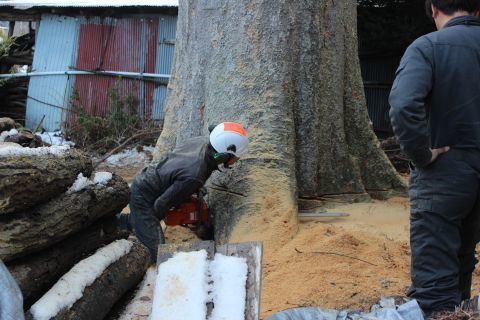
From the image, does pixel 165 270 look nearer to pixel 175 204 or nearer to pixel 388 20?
pixel 175 204

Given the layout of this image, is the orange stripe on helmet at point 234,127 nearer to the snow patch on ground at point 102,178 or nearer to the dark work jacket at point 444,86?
the snow patch on ground at point 102,178

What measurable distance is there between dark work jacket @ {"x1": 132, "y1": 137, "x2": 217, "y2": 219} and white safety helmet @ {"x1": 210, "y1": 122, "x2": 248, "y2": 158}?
0.51 ft

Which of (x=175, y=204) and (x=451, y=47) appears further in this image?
(x=175, y=204)

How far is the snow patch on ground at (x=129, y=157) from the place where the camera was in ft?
39.6

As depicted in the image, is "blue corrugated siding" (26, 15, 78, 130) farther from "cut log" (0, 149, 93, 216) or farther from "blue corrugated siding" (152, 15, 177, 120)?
"cut log" (0, 149, 93, 216)

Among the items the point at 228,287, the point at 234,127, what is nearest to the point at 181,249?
the point at 228,287

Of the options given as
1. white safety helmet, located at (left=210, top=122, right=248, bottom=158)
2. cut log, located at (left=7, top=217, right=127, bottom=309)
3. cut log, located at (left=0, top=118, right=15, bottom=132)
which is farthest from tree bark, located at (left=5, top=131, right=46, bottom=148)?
white safety helmet, located at (left=210, top=122, right=248, bottom=158)

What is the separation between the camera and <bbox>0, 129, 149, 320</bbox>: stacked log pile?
9.73 ft

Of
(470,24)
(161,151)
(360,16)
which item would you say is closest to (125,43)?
(360,16)

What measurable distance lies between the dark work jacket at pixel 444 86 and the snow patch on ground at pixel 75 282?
78.7 inches

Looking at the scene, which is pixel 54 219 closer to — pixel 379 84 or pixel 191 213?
pixel 191 213

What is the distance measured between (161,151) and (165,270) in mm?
3673

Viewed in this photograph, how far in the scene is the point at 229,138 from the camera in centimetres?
524

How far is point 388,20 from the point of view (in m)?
12.3
